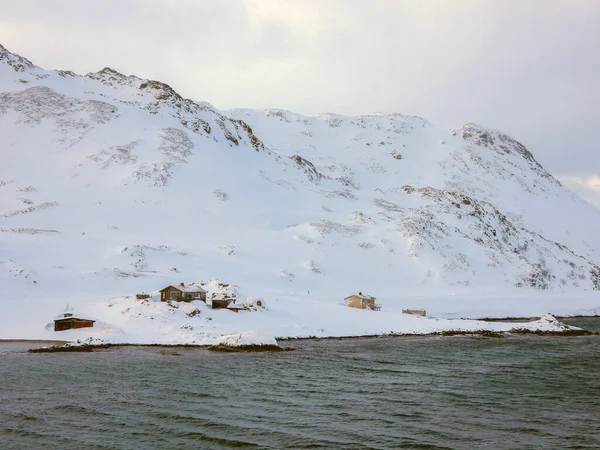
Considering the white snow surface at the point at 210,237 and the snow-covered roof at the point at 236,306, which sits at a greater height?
the white snow surface at the point at 210,237

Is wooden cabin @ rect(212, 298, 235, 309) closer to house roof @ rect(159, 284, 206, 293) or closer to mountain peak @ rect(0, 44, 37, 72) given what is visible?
house roof @ rect(159, 284, 206, 293)

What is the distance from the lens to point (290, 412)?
101 ft

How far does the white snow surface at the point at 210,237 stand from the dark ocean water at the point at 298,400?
1728 centimetres

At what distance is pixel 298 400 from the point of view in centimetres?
3412

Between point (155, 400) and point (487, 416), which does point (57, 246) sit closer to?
point (155, 400)

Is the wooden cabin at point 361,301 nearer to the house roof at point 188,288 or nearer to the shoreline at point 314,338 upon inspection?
the shoreline at point 314,338

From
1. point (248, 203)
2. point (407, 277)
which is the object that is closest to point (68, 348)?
point (407, 277)

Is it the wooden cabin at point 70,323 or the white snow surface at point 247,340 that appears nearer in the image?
the white snow surface at point 247,340

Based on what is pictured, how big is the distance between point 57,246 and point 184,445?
87204 mm

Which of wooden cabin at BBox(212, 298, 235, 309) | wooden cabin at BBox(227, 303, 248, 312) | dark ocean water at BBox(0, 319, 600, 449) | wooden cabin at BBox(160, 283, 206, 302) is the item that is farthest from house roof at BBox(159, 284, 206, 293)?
dark ocean water at BBox(0, 319, 600, 449)

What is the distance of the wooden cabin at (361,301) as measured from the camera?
301 ft

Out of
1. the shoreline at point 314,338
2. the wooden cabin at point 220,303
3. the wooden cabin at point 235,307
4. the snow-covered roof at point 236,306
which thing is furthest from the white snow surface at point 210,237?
the wooden cabin at point 220,303

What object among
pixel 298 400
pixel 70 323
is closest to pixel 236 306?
pixel 70 323

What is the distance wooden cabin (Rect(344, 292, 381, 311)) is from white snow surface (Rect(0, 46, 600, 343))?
3.71 m
